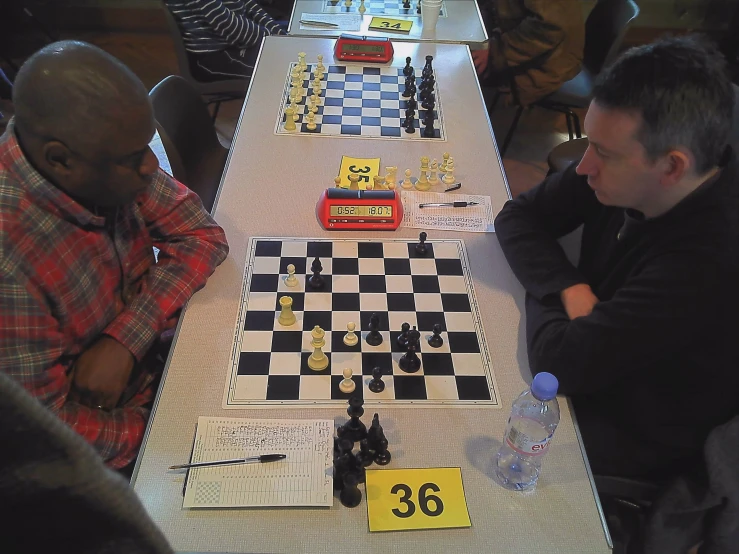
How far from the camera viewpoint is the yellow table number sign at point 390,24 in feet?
8.38

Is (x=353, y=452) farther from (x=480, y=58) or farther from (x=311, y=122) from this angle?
(x=480, y=58)

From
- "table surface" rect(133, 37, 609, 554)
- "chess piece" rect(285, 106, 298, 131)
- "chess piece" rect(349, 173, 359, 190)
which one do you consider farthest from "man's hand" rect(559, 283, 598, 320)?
"chess piece" rect(285, 106, 298, 131)

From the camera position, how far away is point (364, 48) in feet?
7.55

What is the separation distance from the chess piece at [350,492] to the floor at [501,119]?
240 cm

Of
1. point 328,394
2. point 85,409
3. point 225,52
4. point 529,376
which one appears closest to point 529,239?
point 529,376

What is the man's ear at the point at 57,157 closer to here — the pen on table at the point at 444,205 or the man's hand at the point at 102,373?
the man's hand at the point at 102,373

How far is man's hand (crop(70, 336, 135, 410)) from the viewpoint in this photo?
1135 millimetres

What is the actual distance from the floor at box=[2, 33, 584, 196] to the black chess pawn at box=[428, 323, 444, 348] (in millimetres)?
2034

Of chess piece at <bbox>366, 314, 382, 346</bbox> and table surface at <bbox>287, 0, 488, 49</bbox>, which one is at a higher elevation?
table surface at <bbox>287, 0, 488, 49</bbox>

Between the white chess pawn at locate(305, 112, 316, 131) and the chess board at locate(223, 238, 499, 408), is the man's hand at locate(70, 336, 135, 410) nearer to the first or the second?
the chess board at locate(223, 238, 499, 408)

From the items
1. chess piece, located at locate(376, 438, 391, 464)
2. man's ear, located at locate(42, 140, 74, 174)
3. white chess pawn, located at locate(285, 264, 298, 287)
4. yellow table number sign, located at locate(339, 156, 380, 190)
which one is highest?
man's ear, located at locate(42, 140, 74, 174)

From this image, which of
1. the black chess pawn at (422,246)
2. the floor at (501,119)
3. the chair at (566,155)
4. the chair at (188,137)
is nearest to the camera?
the black chess pawn at (422,246)

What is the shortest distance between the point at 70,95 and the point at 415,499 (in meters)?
0.90

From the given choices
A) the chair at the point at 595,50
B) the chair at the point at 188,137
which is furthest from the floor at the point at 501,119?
the chair at the point at 188,137
